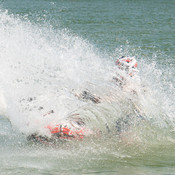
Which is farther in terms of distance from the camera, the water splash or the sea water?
the water splash

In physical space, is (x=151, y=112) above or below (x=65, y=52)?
below

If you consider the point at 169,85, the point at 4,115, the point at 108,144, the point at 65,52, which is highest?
the point at 65,52

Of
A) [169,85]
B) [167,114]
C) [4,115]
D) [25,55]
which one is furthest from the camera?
[169,85]

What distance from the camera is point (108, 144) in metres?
7.37

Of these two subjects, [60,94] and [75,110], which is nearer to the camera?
[75,110]

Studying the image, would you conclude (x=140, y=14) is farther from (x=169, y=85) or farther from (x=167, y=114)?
(x=167, y=114)

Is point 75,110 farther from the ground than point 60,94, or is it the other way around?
point 60,94

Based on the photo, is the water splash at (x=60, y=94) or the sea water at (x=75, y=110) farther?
the water splash at (x=60, y=94)

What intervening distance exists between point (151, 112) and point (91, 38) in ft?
34.3

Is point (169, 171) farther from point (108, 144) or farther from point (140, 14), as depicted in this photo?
point (140, 14)

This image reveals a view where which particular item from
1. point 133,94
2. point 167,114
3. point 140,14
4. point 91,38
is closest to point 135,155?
point 133,94

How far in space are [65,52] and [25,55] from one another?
7.86 feet

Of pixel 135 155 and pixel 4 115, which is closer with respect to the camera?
pixel 135 155

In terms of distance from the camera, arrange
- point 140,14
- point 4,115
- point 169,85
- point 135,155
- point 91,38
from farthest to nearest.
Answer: point 140,14 → point 91,38 → point 169,85 → point 4,115 → point 135,155
